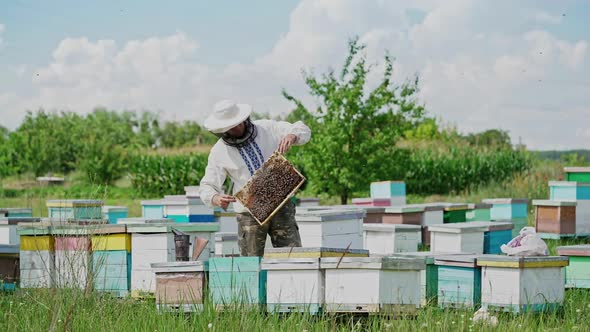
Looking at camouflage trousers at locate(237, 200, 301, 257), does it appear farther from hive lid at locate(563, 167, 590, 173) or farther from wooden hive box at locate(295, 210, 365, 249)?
hive lid at locate(563, 167, 590, 173)

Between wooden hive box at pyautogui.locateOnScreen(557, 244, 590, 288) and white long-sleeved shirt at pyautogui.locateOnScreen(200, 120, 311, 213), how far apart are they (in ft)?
8.83

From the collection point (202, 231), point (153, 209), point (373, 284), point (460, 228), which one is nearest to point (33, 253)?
point (202, 231)

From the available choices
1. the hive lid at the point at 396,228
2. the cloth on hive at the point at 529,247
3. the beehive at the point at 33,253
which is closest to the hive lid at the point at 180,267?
the beehive at the point at 33,253

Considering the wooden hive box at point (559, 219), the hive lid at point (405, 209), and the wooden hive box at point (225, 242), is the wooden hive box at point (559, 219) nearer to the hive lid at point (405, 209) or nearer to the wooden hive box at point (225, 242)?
the hive lid at point (405, 209)

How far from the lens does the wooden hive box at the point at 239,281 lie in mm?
5457

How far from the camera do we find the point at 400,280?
206 inches

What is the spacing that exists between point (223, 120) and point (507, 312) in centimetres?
254

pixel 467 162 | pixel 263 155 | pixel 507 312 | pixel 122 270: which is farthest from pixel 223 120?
pixel 467 162

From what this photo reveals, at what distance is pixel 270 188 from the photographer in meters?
5.89

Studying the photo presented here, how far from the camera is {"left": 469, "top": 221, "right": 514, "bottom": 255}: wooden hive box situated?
869 cm

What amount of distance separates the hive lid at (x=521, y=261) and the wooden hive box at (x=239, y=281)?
1.70m

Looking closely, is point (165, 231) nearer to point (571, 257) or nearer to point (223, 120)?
point (223, 120)

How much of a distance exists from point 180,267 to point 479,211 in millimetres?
7514

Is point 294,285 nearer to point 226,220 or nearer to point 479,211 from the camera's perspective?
point 226,220
